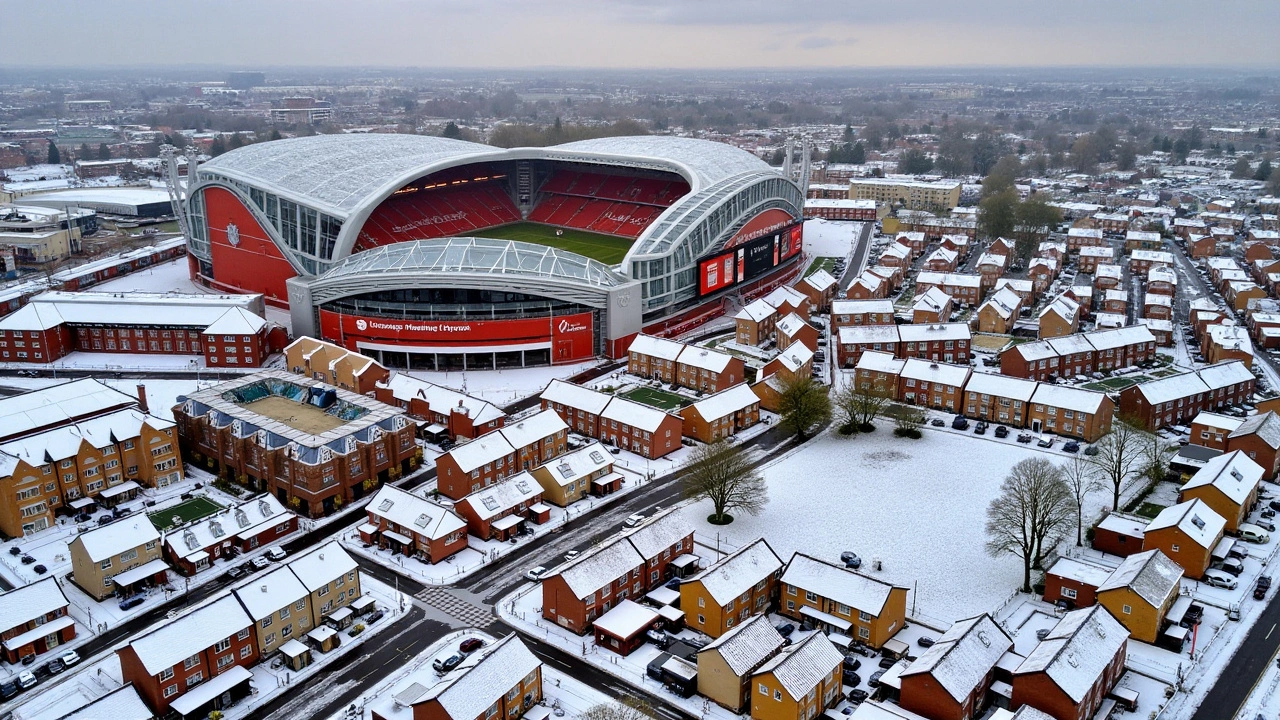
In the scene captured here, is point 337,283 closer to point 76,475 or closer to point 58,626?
point 76,475

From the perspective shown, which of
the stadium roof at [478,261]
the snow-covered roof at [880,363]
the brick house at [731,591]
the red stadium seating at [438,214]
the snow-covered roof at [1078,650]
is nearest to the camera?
the snow-covered roof at [1078,650]

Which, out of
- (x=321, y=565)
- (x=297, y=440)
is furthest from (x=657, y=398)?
(x=321, y=565)

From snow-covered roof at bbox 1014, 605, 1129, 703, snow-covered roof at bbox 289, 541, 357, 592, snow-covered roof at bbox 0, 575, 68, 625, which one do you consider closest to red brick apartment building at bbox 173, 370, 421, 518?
snow-covered roof at bbox 289, 541, 357, 592

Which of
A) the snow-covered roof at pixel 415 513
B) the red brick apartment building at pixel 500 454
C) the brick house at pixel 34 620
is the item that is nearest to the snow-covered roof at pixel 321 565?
the snow-covered roof at pixel 415 513

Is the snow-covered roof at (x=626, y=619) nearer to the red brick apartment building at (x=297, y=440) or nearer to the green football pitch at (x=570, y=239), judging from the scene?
the red brick apartment building at (x=297, y=440)

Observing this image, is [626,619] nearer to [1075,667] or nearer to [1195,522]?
[1075,667]
